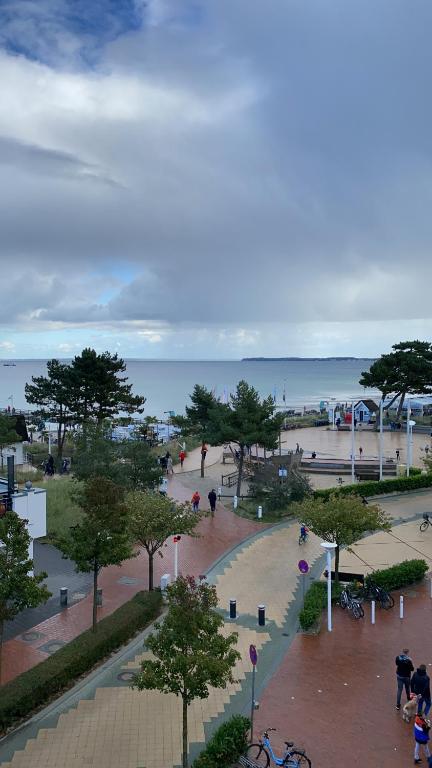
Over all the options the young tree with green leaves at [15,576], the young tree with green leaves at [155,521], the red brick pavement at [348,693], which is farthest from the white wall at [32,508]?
the red brick pavement at [348,693]

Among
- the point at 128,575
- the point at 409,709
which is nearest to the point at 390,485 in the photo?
the point at 128,575


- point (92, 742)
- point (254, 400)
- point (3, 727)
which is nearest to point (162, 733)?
point (92, 742)

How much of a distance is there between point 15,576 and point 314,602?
27.3 feet

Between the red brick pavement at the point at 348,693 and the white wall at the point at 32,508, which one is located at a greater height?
the white wall at the point at 32,508

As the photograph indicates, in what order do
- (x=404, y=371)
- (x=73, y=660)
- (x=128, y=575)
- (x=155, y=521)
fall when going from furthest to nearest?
(x=404, y=371) → (x=128, y=575) → (x=155, y=521) → (x=73, y=660)

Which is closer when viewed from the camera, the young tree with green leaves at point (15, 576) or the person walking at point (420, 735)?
the person walking at point (420, 735)

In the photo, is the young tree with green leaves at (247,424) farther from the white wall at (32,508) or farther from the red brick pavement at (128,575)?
the white wall at (32,508)

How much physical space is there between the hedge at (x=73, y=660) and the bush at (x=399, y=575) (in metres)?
6.59

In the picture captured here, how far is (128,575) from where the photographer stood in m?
19.3

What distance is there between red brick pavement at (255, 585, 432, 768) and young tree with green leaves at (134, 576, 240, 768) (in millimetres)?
2326

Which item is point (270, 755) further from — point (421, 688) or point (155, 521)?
point (155, 521)

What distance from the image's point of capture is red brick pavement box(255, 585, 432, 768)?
33.8 feet

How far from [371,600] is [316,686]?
5.09m

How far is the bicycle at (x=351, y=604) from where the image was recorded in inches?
630
